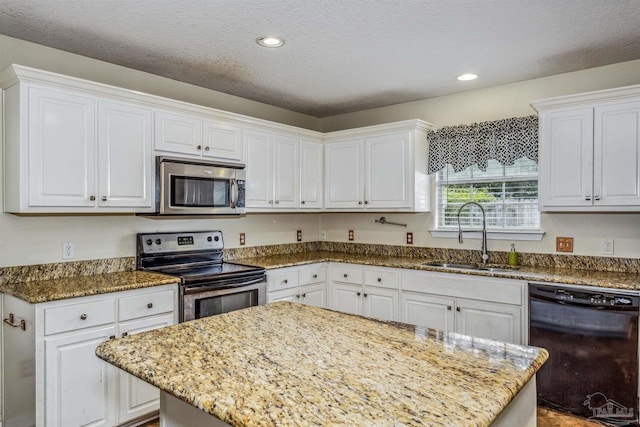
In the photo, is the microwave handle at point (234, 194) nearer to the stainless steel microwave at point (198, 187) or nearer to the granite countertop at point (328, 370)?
the stainless steel microwave at point (198, 187)

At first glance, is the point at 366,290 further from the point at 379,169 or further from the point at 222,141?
the point at 222,141

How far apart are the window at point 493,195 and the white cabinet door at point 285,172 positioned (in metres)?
1.39

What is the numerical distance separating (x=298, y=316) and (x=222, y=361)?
60 cm

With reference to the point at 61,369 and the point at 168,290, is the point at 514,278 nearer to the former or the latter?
the point at 168,290

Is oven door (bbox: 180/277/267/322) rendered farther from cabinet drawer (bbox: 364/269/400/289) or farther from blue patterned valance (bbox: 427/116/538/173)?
blue patterned valance (bbox: 427/116/538/173)

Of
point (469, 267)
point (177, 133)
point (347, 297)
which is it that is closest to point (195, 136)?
point (177, 133)

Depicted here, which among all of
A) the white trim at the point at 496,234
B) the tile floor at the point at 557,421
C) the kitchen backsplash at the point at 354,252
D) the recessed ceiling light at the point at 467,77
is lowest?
the tile floor at the point at 557,421

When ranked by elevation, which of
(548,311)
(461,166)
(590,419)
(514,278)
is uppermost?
(461,166)

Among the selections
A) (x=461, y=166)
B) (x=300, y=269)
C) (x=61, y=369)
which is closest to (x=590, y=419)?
(x=461, y=166)

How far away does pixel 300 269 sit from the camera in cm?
380

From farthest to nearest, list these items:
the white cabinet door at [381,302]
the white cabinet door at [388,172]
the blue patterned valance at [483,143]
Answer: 1. the white cabinet door at [388,172]
2. the white cabinet door at [381,302]
3. the blue patterned valance at [483,143]

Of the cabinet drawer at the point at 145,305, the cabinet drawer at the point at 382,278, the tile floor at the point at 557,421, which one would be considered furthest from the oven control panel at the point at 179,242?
the cabinet drawer at the point at 382,278

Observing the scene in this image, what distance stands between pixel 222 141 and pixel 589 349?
3.01 meters

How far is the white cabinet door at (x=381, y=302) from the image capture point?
3.63 metres
